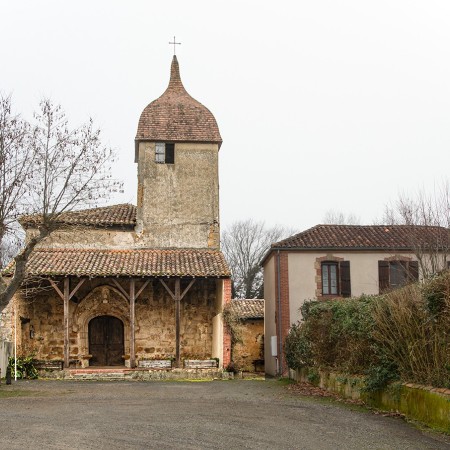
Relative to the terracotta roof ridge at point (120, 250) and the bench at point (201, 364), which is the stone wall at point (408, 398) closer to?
the bench at point (201, 364)

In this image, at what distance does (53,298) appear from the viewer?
2462cm

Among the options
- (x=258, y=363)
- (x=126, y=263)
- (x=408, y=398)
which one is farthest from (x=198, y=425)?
(x=258, y=363)

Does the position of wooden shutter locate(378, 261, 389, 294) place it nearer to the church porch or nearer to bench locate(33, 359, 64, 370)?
the church porch

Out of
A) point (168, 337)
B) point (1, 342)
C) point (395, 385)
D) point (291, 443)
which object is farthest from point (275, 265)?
point (291, 443)

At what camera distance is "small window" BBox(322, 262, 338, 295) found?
24234 mm

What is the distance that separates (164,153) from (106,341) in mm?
7353

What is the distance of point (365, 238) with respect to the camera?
24969 mm

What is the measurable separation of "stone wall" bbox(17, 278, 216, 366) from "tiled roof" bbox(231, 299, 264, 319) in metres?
2.91

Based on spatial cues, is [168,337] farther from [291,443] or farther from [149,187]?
[291,443]

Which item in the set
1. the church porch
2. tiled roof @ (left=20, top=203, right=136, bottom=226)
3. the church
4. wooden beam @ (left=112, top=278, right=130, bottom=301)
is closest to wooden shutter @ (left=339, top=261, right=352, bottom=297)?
the church

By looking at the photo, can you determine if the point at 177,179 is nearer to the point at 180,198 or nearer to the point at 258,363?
the point at 180,198

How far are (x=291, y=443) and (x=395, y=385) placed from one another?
3.15 metres

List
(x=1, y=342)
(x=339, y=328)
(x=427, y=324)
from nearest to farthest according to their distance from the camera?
(x=427, y=324) → (x=339, y=328) → (x=1, y=342)

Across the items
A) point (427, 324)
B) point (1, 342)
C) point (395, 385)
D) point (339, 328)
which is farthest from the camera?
point (1, 342)
